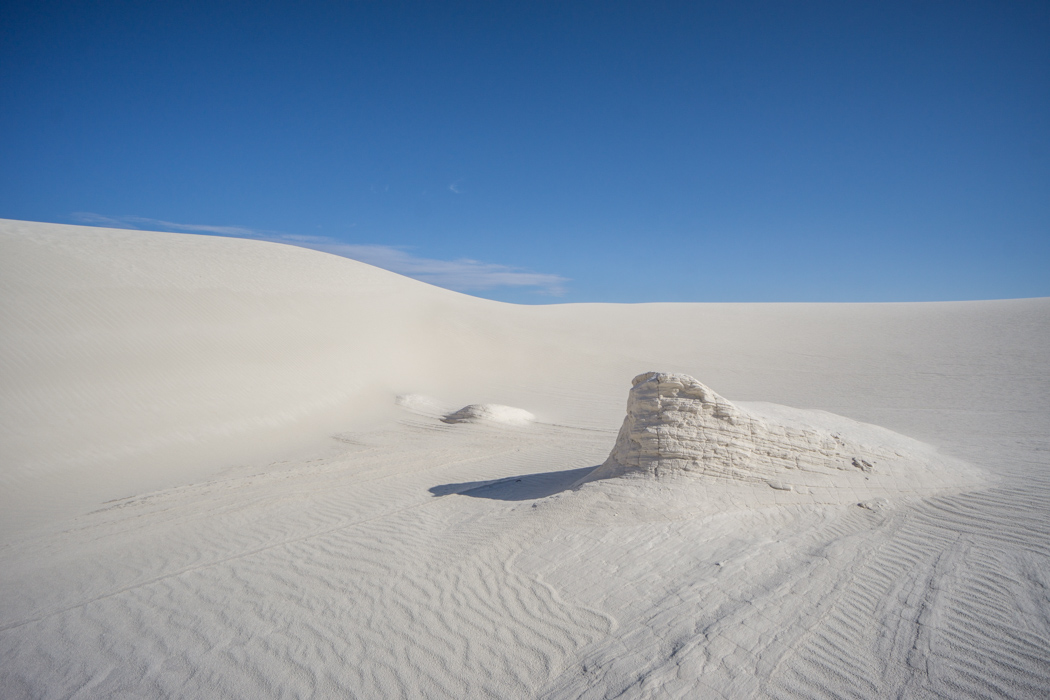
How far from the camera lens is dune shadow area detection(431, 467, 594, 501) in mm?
8062

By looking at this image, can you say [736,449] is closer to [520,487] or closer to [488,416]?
[520,487]

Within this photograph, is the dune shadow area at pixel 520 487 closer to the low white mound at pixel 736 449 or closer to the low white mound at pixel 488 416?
the low white mound at pixel 736 449

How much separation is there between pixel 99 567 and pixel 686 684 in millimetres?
6695

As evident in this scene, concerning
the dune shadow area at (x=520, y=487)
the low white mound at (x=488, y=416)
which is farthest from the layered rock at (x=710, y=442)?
the low white mound at (x=488, y=416)

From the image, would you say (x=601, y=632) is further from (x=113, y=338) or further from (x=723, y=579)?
(x=113, y=338)

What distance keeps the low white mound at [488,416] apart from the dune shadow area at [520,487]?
16.8 ft

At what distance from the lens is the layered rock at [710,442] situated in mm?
6828

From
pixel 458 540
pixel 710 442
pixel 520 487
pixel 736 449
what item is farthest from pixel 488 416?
pixel 736 449

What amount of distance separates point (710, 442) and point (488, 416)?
8680 millimetres

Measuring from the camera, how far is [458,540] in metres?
6.27

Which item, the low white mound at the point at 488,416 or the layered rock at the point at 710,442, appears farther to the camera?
the low white mound at the point at 488,416

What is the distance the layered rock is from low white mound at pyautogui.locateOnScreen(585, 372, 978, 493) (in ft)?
0.04

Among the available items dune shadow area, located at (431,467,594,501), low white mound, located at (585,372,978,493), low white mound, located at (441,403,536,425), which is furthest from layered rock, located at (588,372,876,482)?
low white mound, located at (441,403,536,425)

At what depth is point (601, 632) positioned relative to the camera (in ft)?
13.9
